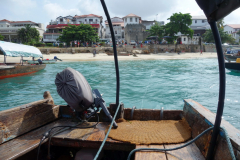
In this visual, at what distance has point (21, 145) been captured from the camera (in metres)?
2.61

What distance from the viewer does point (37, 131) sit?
3.07m

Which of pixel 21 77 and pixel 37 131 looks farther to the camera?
pixel 21 77

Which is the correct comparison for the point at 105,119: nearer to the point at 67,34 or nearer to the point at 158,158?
the point at 158,158

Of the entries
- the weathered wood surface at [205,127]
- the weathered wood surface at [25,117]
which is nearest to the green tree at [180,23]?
the weathered wood surface at [205,127]

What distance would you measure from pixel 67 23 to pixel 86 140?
6644 centimetres

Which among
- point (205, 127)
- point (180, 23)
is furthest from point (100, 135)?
point (180, 23)

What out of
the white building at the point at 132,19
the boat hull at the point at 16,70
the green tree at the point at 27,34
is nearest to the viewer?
the boat hull at the point at 16,70

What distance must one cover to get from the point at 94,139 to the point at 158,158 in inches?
39.4

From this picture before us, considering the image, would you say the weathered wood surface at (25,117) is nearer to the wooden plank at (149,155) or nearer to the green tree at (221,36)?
the wooden plank at (149,155)

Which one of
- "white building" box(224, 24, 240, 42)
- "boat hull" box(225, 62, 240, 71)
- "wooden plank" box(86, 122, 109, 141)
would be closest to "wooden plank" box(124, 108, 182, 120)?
"wooden plank" box(86, 122, 109, 141)

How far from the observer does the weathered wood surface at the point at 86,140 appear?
105 inches

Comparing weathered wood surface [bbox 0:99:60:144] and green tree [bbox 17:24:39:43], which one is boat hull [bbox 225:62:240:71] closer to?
weathered wood surface [bbox 0:99:60:144]

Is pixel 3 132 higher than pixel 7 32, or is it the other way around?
pixel 7 32

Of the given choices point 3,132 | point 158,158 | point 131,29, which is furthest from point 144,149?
point 131,29
